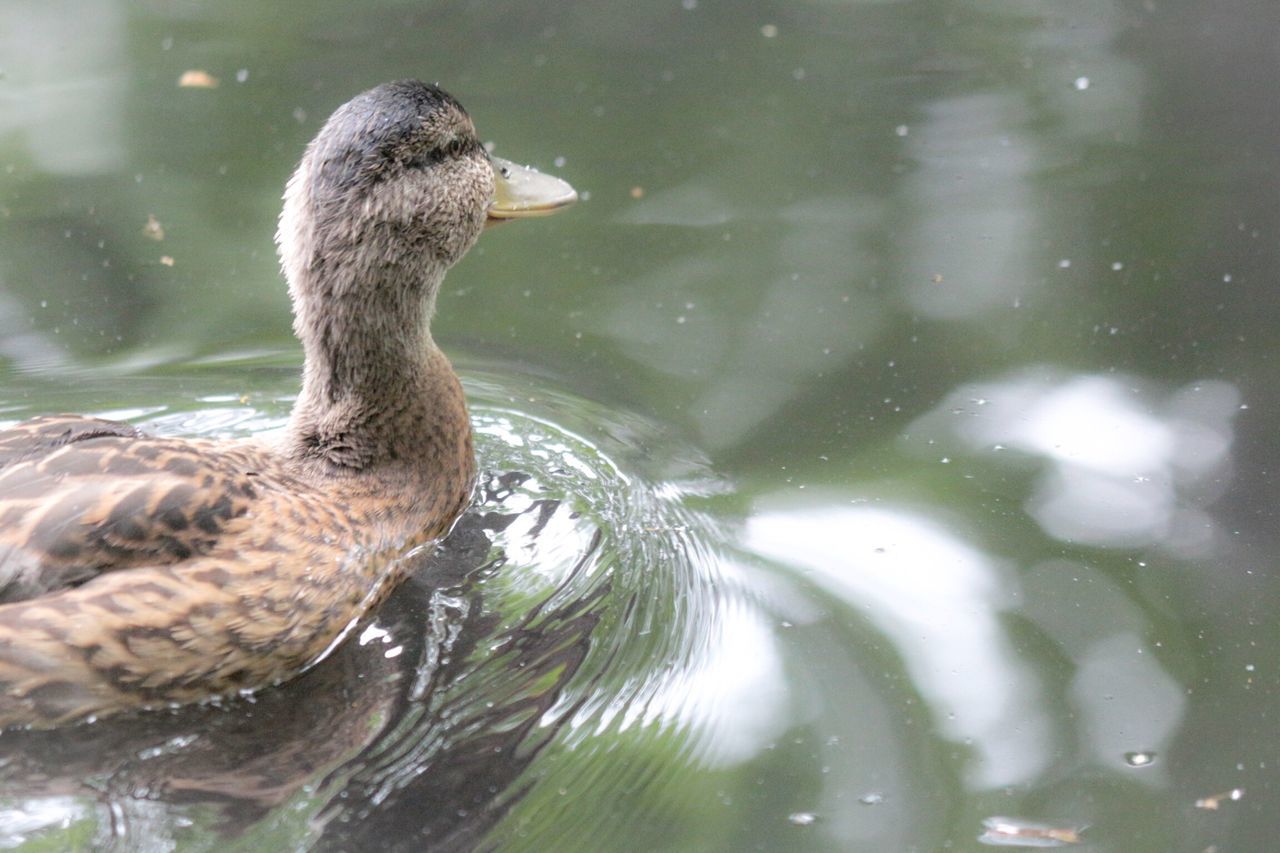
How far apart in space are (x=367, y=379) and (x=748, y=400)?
1.29m

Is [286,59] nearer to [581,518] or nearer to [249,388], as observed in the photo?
[249,388]

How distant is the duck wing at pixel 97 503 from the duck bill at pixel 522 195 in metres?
1.27

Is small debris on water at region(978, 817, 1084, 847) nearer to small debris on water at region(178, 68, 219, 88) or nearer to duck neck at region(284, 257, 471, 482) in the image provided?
duck neck at region(284, 257, 471, 482)

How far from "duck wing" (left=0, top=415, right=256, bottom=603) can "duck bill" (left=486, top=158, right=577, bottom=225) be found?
1274mm

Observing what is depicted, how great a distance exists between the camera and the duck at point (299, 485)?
343 centimetres

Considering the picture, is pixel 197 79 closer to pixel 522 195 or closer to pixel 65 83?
pixel 65 83

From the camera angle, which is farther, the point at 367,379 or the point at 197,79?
the point at 197,79

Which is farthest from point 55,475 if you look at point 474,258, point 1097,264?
point 1097,264

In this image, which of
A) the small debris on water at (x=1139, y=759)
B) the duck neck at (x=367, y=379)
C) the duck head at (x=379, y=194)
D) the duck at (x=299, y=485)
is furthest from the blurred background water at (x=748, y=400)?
the duck head at (x=379, y=194)

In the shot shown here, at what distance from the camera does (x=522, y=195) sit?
15.1ft

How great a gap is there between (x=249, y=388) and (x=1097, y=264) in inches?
120

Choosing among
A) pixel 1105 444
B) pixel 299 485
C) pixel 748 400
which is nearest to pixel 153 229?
pixel 299 485

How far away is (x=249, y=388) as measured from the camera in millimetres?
4941

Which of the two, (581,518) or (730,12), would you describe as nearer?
(581,518)
